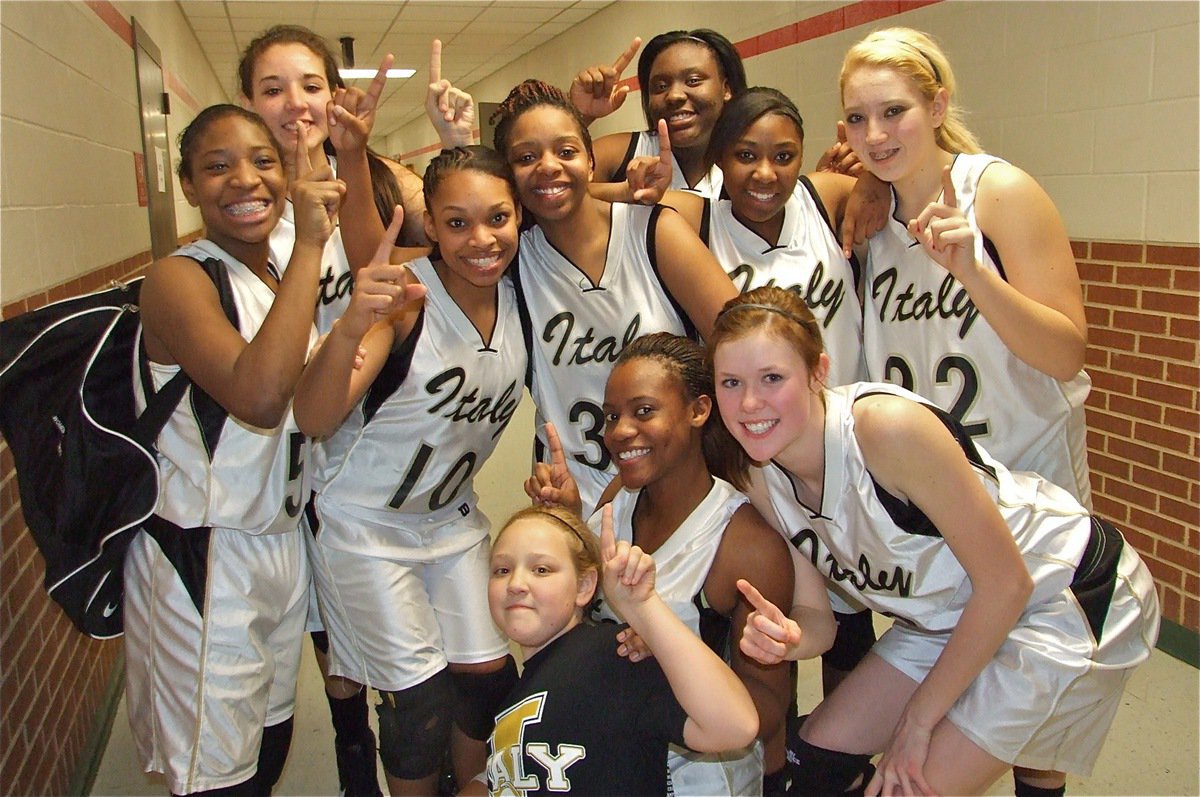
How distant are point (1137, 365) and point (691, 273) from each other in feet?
7.07

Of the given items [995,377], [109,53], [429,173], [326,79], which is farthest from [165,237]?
[995,377]

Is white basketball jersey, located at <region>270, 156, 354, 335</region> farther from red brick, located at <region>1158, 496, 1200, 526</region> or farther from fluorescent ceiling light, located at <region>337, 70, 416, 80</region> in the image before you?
fluorescent ceiling light, located at <region>337, 70, 416, 80</region>

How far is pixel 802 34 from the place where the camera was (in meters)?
5.58

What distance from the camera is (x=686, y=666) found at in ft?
4.93

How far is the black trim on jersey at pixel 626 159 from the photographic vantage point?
9.14 ft

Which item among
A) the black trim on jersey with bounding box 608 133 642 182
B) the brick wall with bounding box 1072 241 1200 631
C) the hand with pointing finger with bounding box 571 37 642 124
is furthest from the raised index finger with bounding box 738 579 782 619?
the brick wall with bounding box 1072 241 1200 631

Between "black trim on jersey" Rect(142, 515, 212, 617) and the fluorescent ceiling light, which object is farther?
the fluorescent ceiling light

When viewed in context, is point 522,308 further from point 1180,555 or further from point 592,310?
point 1180,555

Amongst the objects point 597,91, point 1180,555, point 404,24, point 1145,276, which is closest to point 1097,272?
→ point 1145,276

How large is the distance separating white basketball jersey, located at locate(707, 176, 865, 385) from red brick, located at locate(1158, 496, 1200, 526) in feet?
5.51

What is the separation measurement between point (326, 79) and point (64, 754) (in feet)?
6.52

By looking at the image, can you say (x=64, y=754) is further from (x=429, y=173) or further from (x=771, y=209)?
(x=771, y=209)

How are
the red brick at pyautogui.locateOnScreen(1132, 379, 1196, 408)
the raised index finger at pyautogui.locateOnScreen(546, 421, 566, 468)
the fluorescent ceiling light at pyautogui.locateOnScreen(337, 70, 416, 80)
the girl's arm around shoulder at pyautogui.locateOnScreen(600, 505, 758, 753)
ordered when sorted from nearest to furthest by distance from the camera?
the girl's arm around shoulder at pyautogui.locateOnScreen(600, 505, 758, 753) < the raised index finger at pyautogui.locateOnScreen(546, 421, 566, 468) < the red brick at pyautogui.locateOnScreen(1132, 379, 1196, 408) < the fluorescent ceiling light at pyautogui.locateOnScreen(337, 70, 416, 80)

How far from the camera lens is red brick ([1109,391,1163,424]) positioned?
3334 millimetres
